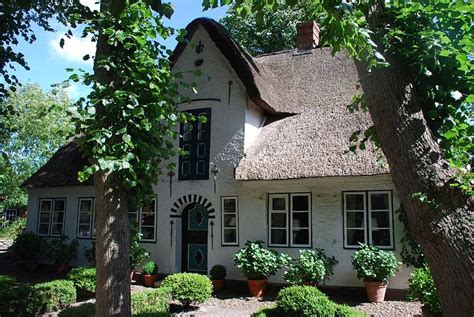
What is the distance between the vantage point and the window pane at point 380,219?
416 inches

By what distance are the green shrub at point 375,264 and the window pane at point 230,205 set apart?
3.75 metres

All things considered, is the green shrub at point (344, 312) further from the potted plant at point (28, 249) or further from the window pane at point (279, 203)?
the potted plant at point (28, 249)

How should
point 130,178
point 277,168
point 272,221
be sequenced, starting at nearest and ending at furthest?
1. point 130,178
2. point 277,168
3. point 272,221

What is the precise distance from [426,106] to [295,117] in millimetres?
9316

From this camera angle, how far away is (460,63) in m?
3.58

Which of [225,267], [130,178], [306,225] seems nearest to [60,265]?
[225,267]

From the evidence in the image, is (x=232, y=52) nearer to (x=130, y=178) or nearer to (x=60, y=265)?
(x=130, y=178)

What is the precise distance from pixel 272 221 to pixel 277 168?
1656 millimetres

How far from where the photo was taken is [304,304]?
697cm

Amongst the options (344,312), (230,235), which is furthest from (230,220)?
(344,312)

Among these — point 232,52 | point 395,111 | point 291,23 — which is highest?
point 291,23

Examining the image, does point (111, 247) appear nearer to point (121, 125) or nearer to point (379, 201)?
point (121, 125)

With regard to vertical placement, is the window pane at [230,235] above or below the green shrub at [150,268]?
above

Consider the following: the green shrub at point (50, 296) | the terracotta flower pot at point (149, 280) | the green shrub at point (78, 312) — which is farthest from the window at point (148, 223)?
the green shrub at point (78, 312)
